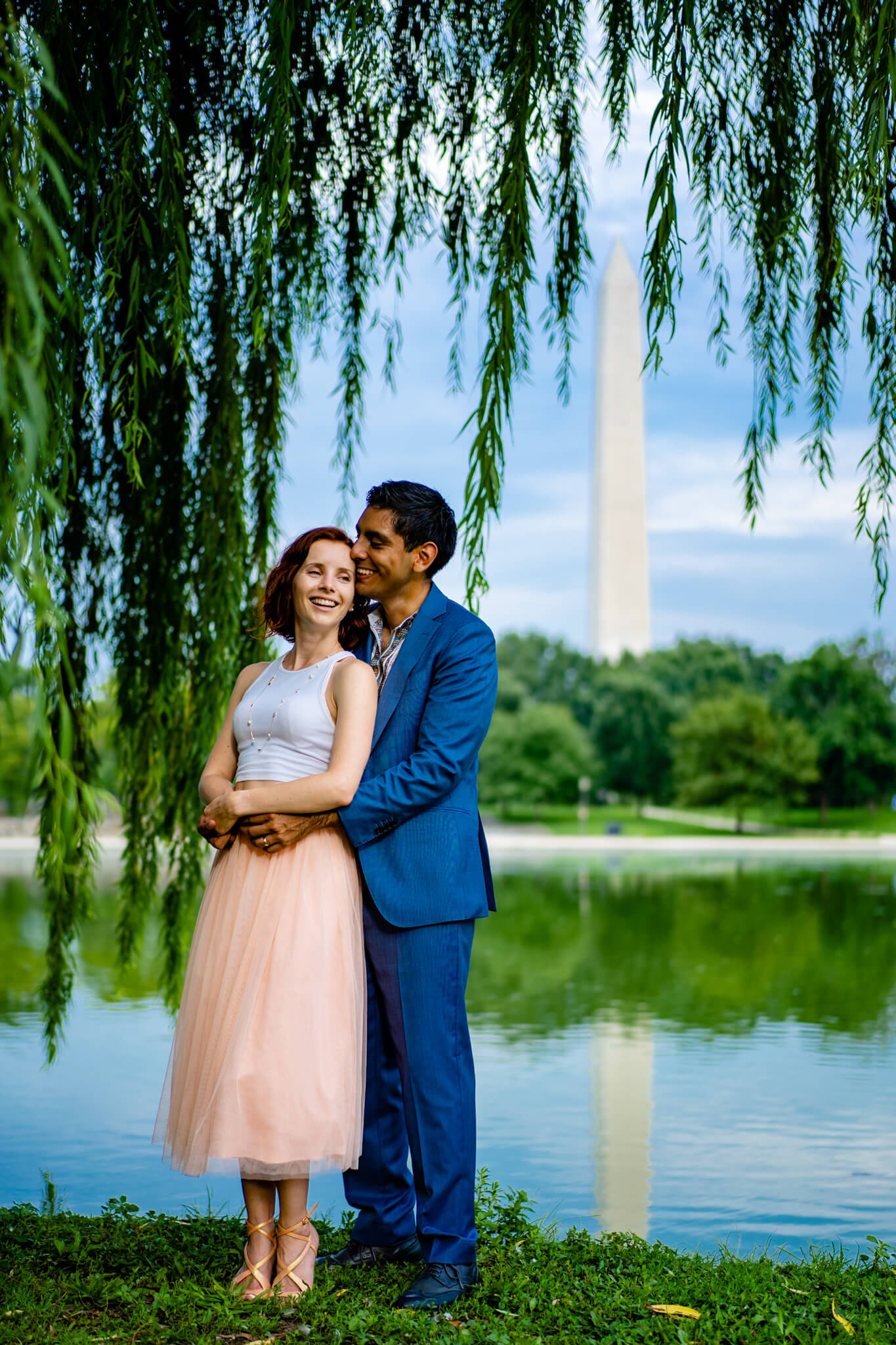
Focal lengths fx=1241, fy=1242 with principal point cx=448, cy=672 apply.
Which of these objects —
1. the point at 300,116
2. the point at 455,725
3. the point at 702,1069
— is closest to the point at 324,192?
the point at 300,116

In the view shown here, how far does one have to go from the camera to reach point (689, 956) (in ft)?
35.6

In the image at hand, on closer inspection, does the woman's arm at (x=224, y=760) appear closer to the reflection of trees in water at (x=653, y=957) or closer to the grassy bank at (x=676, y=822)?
the reflection of trees in water at (x=653, y=957)

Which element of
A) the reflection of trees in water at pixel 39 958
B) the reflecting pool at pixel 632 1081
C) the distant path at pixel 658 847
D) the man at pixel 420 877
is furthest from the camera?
the distant path at pixel 658 847

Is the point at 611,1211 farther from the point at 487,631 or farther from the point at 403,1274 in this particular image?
the point at 487,631

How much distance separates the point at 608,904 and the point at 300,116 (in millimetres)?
12968

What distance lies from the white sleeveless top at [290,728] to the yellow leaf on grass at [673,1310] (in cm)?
142

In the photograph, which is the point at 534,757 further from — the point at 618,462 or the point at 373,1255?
the point at 373,1255

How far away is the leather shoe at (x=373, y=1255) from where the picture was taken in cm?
296

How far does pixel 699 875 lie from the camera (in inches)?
782

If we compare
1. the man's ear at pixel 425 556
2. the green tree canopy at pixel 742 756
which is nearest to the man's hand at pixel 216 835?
the man's ear at pixel 425 556

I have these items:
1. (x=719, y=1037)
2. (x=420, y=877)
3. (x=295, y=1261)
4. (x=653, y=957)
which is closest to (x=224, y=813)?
(x=420, y=877)

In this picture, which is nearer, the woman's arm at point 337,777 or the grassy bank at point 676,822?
the woman's arm at point 337,777

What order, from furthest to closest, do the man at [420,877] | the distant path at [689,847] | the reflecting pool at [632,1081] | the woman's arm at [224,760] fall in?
1. the distant path at [689,847]
2. the reflecting pool at [632,1081]
3. the woman's arm at [224,760]
4. the man at [420,877]

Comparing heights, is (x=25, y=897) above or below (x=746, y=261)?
below
